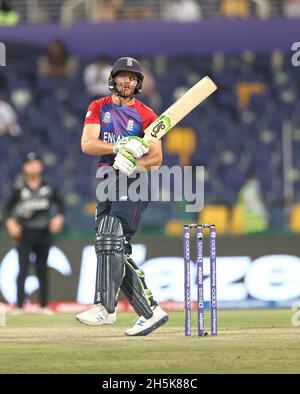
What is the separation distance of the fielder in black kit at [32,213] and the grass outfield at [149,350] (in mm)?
3668

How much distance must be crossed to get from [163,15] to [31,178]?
22.3ft

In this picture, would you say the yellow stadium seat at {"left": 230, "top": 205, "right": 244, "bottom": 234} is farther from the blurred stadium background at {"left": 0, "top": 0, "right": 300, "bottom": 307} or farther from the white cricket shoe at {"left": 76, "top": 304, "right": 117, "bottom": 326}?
the white cricket shoe at {"left": 76, "top": 304, "right": 117, "bottom": 326}

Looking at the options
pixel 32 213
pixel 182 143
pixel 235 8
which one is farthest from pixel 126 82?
pixel 182 143

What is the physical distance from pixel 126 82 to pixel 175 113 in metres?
0.41

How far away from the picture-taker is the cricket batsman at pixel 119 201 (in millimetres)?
7598

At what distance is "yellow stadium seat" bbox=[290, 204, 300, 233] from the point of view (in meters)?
14.8

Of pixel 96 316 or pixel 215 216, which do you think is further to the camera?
pixel 215 216

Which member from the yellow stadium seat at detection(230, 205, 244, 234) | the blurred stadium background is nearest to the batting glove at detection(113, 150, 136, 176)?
the yellow stadium seat at detection(230, 205, 244, 234)

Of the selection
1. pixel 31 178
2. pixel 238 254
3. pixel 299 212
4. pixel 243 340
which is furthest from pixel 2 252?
pixel 243 340

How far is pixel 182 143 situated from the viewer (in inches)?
764

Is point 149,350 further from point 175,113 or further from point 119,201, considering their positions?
point 175,113

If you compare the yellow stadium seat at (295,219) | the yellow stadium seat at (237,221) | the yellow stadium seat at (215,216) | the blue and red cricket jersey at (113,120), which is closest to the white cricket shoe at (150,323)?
the blue and red cricket jersey at (113,120)

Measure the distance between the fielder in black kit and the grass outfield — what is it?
3668 millimetres

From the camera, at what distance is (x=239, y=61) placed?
20422 millimetres
